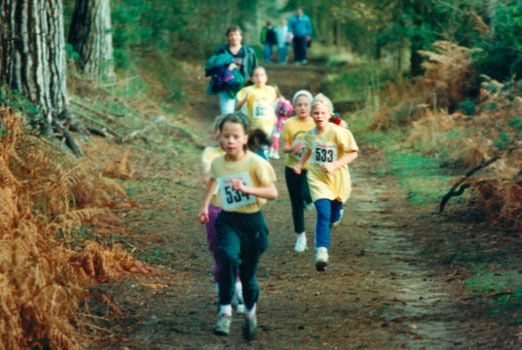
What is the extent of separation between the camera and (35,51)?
973 cm

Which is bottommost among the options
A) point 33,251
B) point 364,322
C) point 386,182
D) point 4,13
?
point 386,182

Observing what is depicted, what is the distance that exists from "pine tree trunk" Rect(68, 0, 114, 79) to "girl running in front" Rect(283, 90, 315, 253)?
8.26m

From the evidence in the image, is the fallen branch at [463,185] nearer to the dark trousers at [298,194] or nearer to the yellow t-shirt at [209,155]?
the dark trousers at [298,194]

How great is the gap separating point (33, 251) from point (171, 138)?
9238mm

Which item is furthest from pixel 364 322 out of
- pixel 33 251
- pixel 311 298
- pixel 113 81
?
pixel 113 81

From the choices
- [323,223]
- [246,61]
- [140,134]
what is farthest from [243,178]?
[140,134]

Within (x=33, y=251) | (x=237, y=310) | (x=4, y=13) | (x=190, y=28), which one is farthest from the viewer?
(x=190, y=28)

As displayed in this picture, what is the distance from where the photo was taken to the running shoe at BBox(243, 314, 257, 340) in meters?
5.22

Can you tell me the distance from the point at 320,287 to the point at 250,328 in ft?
4.87

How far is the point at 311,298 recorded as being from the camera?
6.22 m

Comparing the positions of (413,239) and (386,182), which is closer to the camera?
(413,239)

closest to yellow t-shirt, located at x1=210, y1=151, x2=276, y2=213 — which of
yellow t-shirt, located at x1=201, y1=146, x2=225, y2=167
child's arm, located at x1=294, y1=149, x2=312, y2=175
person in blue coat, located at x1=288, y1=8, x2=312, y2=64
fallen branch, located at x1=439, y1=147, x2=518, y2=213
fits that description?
yellow t-shirt, located at x1=201, y1=146, x2=225, y2=167

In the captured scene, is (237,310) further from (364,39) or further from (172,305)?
(364,39)

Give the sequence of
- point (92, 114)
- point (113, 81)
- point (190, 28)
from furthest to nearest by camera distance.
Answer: point (190, 28) → point (113, 81) → point (92, 114)
